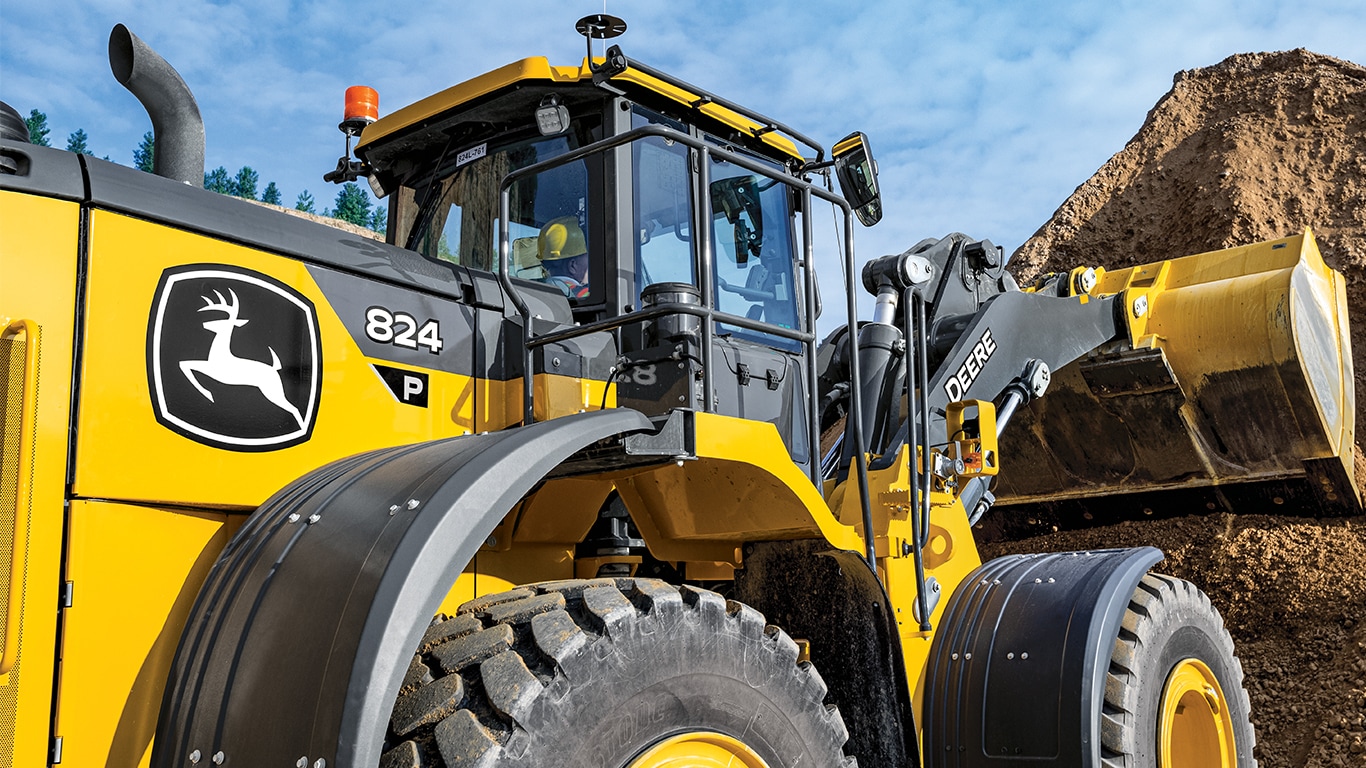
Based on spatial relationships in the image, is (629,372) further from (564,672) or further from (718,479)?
(564,672)

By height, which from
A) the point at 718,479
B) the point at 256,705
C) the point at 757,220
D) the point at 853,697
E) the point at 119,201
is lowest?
the point at 853,697

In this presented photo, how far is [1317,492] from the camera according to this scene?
621cm

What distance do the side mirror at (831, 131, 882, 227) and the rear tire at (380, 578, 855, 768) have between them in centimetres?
157

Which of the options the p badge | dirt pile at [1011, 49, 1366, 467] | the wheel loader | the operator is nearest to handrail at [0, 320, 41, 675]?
the wheel loader

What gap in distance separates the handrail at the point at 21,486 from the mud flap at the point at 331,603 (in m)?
0.34

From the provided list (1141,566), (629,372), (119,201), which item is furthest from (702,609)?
(1141,566)

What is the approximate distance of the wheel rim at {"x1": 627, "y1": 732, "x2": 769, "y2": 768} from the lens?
2590mm

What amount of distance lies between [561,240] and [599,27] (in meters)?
0.69

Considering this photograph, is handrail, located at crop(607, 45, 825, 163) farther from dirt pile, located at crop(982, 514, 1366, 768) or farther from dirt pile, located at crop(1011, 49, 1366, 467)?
dirt pile, located at crop(1011, 49, 1366, 467)

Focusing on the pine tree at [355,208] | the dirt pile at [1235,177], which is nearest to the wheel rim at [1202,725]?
the dirt pile at [1235,177]

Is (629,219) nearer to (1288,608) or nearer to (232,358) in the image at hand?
(232,358)

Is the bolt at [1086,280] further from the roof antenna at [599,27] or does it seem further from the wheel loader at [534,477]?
the roof antenna at [599,27]

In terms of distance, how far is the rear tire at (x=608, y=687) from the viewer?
2.32m

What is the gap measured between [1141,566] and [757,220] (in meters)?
2.02
